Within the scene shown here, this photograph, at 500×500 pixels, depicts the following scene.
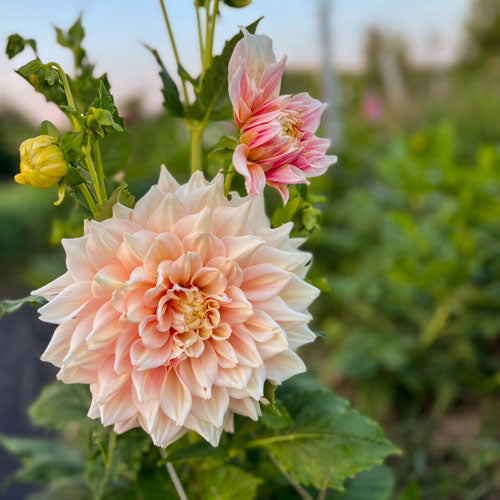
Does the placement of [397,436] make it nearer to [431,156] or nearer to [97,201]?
[431,156]

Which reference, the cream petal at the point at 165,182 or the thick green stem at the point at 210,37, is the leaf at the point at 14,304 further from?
the thick green stem at the point at 210,37

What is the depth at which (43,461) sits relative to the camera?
0.90 meters

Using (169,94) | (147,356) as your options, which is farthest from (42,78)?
(147,356)

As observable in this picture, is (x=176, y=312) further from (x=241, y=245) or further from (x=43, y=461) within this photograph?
(x=43, y=461)

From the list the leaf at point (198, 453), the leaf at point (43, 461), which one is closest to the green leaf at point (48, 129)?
the leaf at point (198, 453)

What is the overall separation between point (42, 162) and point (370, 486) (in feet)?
2.17

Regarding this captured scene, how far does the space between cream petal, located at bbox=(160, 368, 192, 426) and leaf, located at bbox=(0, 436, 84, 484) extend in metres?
0.53

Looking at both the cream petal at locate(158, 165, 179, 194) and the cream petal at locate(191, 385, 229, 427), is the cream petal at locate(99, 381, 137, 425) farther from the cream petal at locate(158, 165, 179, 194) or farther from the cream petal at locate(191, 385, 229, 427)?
the cream petal at locate(158, 165, 179, 194)

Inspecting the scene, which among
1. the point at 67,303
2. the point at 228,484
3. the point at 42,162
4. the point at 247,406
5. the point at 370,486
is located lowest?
the point at 370,486

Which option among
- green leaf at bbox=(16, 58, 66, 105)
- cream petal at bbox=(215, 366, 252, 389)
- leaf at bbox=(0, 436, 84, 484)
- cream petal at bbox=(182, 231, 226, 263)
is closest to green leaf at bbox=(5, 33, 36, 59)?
green leaf at bbox=(16, 58, 66, 105)

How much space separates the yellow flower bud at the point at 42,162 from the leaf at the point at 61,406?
30 cm

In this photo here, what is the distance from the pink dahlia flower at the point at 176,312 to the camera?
455mm

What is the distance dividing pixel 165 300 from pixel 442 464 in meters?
1.53

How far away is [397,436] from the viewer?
172 centimetres
